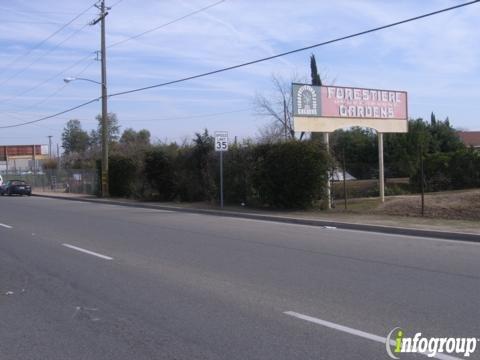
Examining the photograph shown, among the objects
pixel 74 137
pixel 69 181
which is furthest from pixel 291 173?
pixel 74 137

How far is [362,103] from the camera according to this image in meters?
24.5

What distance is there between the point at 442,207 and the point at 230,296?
43.7 feet

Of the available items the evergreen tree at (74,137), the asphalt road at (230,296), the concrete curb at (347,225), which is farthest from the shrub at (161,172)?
the evergreen tree at (74,137)

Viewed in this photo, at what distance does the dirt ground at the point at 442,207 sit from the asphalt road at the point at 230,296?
16.1 feet

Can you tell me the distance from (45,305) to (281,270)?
389 cm

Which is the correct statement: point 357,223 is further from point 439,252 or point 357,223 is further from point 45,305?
point 45,305

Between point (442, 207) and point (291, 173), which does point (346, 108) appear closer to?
point (291, 173)

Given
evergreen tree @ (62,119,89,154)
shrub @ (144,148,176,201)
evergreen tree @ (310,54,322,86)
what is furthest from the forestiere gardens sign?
evergreen tree @ (62,119,89,154)

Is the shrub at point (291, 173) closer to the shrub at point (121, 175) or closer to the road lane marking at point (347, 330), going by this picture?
the shrub at point (121, 175)

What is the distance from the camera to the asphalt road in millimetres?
5789

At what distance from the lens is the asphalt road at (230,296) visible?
579 centimetres

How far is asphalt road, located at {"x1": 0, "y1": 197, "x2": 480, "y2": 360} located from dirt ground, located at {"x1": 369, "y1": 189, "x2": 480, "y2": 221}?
4.91 meters

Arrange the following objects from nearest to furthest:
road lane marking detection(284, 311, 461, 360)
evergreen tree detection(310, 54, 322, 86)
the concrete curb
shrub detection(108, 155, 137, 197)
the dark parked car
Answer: road lane marking detection(284, 311, 461, 360), the concrete curb, shrub detection(108, 155, 137, 197), the dark parked car, evergreen tree detection(310, 54, 322, 86)

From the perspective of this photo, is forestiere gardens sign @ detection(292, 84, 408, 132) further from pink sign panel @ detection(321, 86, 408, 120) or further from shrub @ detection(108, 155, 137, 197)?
shrub @ detection(108, 155, 137, 197)
